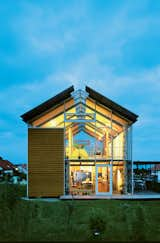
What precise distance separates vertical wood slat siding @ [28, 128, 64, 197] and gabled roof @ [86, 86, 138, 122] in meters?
2.28

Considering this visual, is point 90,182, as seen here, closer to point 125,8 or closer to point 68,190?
point 68,190

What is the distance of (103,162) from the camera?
17.2m

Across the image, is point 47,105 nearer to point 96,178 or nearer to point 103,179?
point 96,178

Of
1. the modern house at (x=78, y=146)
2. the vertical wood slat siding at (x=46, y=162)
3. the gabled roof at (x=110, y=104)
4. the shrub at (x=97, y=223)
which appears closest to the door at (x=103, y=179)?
the modern house at (x=78, y=146)

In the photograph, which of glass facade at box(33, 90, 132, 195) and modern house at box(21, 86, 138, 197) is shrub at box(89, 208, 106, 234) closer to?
modern house at box(21, 86, 138, 197)

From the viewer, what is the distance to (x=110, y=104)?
1648cm

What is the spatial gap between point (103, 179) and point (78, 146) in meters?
2.32

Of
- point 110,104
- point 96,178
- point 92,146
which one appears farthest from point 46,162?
point 110,104

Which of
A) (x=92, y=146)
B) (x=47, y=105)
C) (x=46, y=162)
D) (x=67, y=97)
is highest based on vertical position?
(x=67, y=97)

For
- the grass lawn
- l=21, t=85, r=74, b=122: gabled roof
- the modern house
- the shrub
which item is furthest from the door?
the shrub

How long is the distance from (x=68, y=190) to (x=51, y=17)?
28.6ft

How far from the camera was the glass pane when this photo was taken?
16.8 metres

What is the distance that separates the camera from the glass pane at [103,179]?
16.8m

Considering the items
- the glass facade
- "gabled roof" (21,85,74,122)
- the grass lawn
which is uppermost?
"gabled roof" (21,85,74,122)
